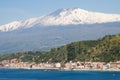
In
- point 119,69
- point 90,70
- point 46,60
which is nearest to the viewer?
point 119,69

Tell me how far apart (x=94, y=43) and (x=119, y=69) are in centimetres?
3250

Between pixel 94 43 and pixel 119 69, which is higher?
pixel 94 43

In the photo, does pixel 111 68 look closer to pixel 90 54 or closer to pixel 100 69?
pixel 100 69

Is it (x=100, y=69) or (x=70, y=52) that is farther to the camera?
(x=70, y=52)

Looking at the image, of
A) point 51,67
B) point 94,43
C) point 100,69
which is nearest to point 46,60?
point 51,67

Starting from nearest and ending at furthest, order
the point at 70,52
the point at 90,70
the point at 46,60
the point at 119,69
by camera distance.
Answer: the point at 119,69 → the point at 90,70 → the point at 70,52 → the point at 46,60

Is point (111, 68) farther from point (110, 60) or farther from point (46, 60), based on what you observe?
point (46, 60)

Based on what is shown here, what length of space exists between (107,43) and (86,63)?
10.8m

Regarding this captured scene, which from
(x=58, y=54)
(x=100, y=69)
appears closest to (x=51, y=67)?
(x=58, y=54)

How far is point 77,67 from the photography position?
17200 centimetres

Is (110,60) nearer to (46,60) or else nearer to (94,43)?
(94,43)

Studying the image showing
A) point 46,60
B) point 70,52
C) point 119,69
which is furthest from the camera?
point 46,60

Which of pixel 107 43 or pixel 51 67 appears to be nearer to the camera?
pixel 107 43

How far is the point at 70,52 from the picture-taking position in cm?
18425
